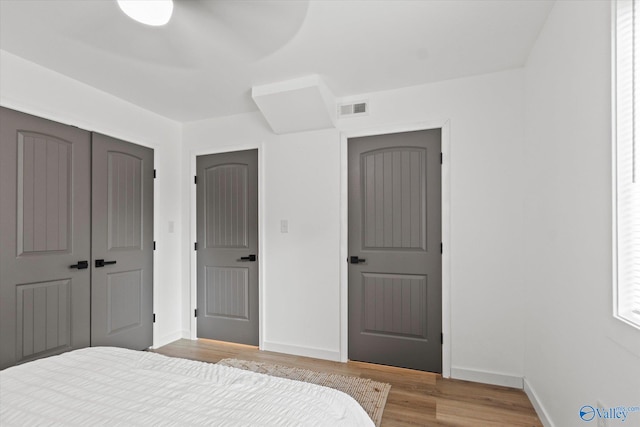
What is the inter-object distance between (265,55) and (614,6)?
6.40 ft

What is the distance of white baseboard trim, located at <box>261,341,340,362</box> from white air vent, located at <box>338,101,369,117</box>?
2.33m

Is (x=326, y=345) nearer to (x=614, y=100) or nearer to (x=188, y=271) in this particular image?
(x=188, y=271)

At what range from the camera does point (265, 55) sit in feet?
7.64

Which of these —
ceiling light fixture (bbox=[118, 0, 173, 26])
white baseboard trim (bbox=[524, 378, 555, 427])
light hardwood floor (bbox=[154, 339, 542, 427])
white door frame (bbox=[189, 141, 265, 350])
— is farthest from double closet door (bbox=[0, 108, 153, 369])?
white baseboard trim (bbox=[524, 378, 555, 427])

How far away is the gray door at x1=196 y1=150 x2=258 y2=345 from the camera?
11.4 feet

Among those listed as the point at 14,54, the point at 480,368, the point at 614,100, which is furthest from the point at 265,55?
the point at 480,368

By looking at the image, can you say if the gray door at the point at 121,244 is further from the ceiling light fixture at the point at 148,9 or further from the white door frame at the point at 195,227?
the ceiling light fixture at the point at 148,9

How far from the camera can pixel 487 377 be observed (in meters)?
2.56

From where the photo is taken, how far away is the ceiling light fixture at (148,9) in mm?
1392

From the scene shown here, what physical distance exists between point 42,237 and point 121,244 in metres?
0.68

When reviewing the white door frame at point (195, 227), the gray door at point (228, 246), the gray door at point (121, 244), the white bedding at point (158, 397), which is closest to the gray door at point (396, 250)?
the white door frame at point (195, 227)

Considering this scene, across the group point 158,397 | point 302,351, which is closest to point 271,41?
point 158,397

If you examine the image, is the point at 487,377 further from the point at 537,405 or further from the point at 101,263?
the point at 101,263

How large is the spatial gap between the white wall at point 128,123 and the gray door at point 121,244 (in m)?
0.09
